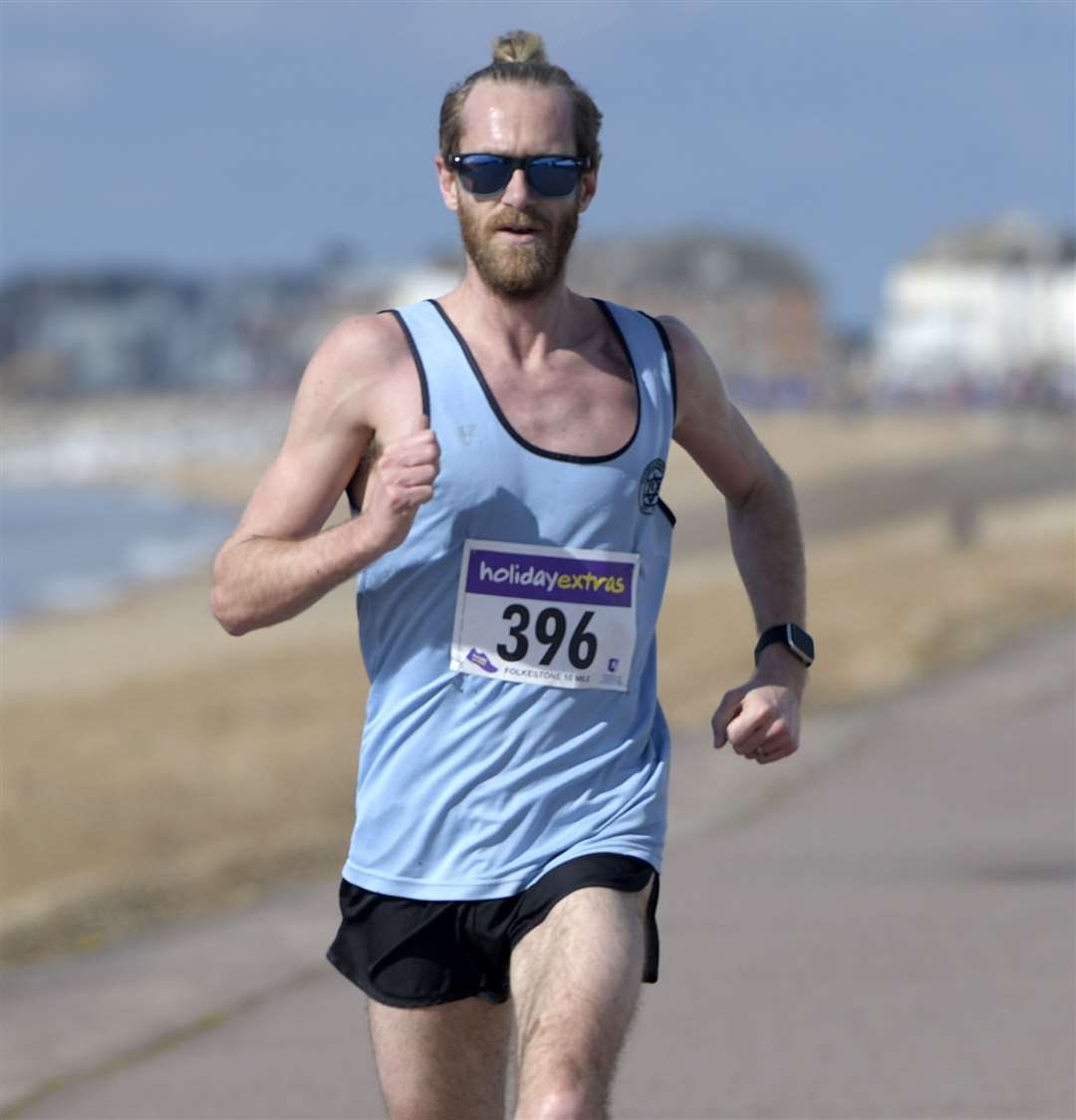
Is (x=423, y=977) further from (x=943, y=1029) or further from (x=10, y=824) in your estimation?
(x=10, y=824)

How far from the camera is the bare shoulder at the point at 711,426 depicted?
4.38 meters

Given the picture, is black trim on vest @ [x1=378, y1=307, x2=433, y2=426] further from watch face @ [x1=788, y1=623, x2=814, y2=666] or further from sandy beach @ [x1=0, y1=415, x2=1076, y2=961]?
sandy beach @ [x1=0, y1=415, x2=1076, y2=961]

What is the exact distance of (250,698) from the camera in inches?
802

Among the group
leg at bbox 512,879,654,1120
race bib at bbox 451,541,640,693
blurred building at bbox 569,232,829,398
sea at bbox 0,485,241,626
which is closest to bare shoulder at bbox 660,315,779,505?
race bib at bbox 451,541,640,693

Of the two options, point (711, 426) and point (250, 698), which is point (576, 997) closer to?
point (711, 426)

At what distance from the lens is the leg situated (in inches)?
150

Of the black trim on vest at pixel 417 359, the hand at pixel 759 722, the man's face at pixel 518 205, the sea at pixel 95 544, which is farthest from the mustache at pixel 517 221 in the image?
the sea at pixel 95 544

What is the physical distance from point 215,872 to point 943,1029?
13.2ft

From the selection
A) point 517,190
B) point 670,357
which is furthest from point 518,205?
point 670,357

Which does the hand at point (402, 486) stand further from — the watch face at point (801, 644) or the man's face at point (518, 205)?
the watch face at point (801, 644)

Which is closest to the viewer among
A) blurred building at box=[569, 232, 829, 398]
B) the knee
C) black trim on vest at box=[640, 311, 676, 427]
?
the knee

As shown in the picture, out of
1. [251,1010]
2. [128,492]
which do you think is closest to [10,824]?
[251,1010]

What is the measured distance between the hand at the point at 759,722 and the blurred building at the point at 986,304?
119865mm

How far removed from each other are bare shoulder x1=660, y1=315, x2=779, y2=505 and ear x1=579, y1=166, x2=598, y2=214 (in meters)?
0.28
